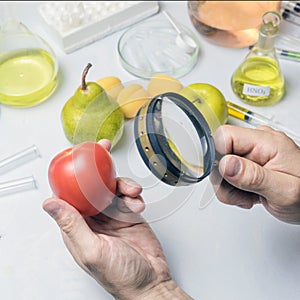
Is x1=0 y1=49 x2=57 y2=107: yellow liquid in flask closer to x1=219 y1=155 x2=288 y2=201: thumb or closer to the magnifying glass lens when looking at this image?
the magnifying glass lens

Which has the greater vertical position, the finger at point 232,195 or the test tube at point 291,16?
the test tube at point 291,16

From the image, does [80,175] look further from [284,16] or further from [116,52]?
[284,16]

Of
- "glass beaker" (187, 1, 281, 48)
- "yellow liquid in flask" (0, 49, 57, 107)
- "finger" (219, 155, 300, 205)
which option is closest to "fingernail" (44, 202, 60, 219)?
"finger" (219, 155, 300, 205)

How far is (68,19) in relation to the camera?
3.76 feet

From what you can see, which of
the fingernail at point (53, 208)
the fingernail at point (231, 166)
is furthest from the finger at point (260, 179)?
the fingernail at point (53, 208)

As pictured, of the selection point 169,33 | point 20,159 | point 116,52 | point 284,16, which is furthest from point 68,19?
point 284,16

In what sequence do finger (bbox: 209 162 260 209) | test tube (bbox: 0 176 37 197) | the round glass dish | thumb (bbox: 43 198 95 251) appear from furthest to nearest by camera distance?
the round glass dish → test tube (bbox: 0 176 37 197) → finger (bbox: 209 162 260 209) → thumb (bbox: 43 198 95 251)

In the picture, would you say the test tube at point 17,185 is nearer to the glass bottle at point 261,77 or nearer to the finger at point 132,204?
the finger at point 132,204

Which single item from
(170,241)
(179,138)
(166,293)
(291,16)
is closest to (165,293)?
(166,293)

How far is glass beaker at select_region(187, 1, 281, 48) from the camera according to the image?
116 cm

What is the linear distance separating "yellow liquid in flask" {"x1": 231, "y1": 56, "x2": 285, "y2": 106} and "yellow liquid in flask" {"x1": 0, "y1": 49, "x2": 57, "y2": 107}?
375mm

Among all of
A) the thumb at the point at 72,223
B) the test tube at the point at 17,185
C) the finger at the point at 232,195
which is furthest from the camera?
the test tube at the point at 17,185

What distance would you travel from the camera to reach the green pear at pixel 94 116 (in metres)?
0.92

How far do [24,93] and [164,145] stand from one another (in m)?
0.39
